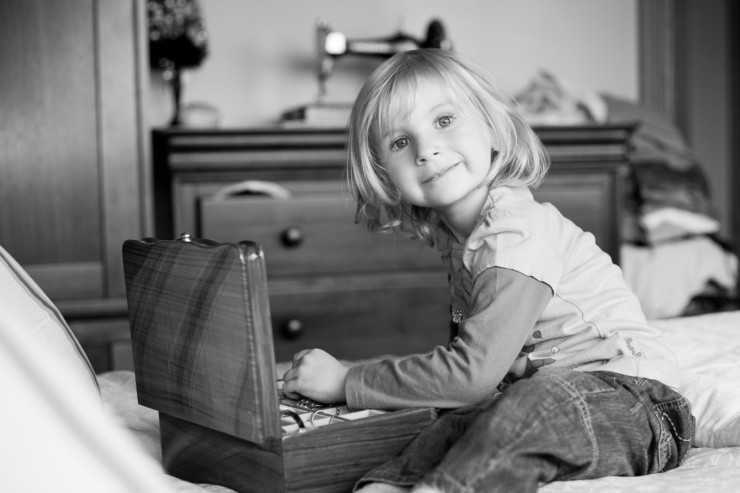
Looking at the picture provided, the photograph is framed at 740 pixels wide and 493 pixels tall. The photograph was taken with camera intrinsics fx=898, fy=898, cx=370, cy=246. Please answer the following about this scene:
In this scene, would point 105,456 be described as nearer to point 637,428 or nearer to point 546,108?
point 637,428

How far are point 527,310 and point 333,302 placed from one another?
1356 mm

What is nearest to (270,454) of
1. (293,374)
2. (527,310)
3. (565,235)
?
(293,374)

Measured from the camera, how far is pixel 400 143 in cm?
119

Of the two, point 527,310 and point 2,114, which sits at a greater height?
point 2,114

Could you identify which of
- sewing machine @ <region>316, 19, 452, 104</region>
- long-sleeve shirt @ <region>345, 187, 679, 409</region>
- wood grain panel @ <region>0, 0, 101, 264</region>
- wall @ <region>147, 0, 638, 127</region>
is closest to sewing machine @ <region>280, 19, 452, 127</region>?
sewing machine @ <region>316, 19, 452, 104</region>

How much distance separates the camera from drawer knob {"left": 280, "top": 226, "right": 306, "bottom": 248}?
2.31 m

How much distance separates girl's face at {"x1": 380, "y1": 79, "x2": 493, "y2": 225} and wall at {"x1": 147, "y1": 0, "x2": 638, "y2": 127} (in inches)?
64.7

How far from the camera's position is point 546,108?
266cm

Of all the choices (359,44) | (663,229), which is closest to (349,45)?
(359,44)

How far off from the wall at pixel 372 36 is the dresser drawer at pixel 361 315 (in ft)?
2.49

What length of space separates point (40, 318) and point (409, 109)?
0.52m

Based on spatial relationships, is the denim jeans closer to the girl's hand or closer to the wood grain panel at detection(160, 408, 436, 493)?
the wood grain panel at detection(160, 408, 436, 493)

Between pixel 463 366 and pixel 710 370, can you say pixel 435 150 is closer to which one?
pixel 463 366

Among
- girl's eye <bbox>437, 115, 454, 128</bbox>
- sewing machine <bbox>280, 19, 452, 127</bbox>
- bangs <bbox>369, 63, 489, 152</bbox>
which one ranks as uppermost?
sewing machine <bbox>280, 19, 452, 127</bbox>
